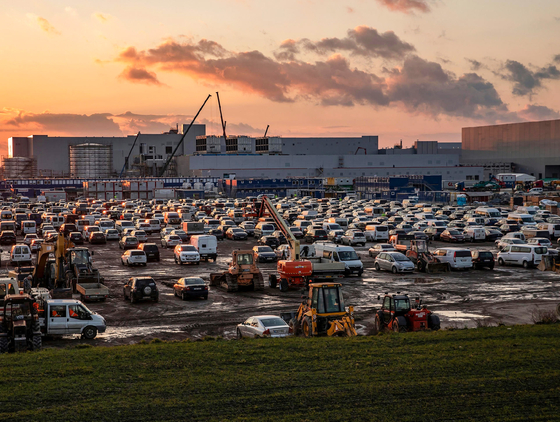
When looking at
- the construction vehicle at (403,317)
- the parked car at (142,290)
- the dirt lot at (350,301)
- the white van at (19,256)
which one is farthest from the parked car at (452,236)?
the construction vehicle at (403,317)

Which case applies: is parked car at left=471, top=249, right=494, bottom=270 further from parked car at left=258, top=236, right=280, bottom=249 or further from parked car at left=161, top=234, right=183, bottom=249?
parked car at left=161, top=234, right=183, bottom=249

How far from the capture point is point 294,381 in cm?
1433

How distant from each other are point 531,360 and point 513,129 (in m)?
144

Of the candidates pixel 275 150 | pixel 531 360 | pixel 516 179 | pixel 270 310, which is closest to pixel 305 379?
pixel 531 360

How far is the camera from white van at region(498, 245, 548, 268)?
4009 cm

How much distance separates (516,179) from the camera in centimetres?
13500

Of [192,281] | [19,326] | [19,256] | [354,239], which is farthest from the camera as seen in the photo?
[354,239]

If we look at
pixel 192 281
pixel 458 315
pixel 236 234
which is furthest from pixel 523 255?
pixel 236 234

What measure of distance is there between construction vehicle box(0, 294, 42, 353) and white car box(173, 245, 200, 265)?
2255 centimetres

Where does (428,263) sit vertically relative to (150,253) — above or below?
below

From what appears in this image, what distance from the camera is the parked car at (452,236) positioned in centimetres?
5459

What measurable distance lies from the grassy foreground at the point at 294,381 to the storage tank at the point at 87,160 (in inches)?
5992

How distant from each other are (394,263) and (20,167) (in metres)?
147

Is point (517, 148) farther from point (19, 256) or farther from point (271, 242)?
point (19, 256)
